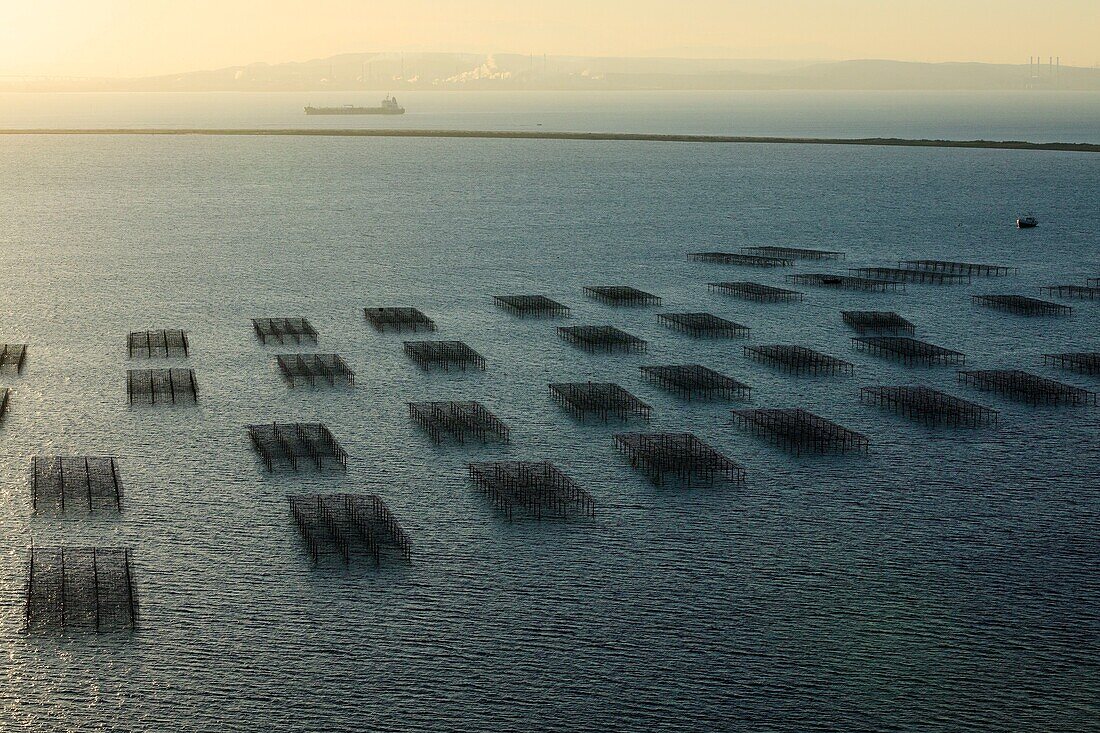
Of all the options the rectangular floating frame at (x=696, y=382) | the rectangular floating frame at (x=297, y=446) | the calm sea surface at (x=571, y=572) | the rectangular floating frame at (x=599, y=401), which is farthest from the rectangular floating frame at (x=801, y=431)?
the rectangular floating frame at (x=297, y=446)

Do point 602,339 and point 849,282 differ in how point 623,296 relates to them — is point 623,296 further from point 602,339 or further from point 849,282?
point 849,282

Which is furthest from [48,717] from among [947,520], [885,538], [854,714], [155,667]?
[947,520]

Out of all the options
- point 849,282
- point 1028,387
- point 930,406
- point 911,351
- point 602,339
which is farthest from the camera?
point 849,282

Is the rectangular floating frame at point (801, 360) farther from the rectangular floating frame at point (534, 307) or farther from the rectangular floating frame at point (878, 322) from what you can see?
the rectangular floating frame at point (534, 307)

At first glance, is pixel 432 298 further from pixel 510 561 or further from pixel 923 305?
pixel 510 561

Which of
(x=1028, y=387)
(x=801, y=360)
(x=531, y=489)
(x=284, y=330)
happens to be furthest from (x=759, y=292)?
(x=531, y=489)

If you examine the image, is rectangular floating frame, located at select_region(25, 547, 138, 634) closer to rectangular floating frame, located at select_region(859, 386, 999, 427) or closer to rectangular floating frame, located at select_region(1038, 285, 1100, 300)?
rectangular floating frame, located at select_region(859, 386, 999, 427)

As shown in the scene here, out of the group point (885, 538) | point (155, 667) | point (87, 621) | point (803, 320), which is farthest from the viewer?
point (803, 320)
